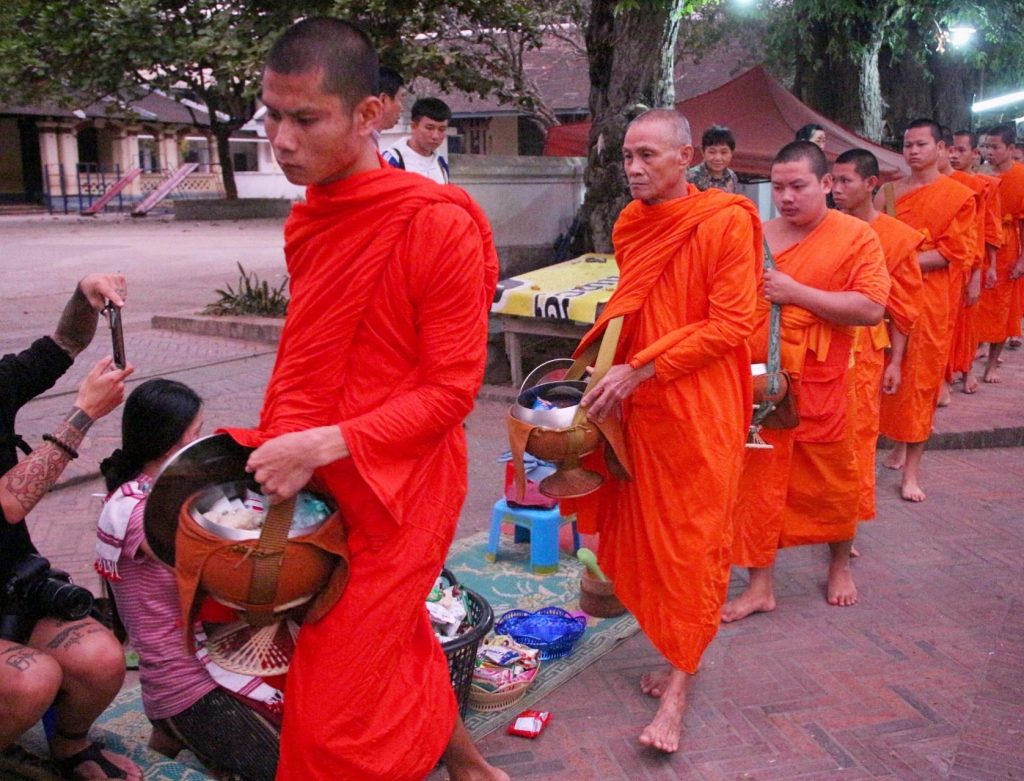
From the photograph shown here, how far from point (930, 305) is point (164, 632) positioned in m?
4.56

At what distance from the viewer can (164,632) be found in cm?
278

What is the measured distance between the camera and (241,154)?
136 feet

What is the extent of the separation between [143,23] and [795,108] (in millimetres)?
7588

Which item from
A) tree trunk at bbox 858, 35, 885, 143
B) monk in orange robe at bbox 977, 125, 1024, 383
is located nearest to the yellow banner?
monk in orange robe at bbox 977, 125, 1024, 383

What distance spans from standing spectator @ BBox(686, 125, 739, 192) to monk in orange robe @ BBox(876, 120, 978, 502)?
4.14ft

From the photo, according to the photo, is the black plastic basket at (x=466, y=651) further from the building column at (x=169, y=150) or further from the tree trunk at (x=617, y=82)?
the building column at (x=169, y=150)

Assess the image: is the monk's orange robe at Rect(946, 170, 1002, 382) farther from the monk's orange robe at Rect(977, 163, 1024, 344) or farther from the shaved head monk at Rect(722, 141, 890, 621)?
the shaved head monk at Rect(722, 141, 890, 621)

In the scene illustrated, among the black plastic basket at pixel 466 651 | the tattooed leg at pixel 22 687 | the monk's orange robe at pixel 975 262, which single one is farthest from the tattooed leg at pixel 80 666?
the monk's orange robe at pixel 975 262

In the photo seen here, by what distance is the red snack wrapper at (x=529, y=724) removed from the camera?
326 cm

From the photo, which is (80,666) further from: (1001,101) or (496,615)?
(1001,101)

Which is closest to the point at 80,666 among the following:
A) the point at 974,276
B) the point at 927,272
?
the point at 927,272

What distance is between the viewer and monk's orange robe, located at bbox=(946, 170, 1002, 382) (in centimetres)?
712

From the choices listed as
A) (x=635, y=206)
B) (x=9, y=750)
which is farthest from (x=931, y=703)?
(x=9, y=750)

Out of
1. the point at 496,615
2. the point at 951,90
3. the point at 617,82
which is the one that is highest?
the point at 951,90
